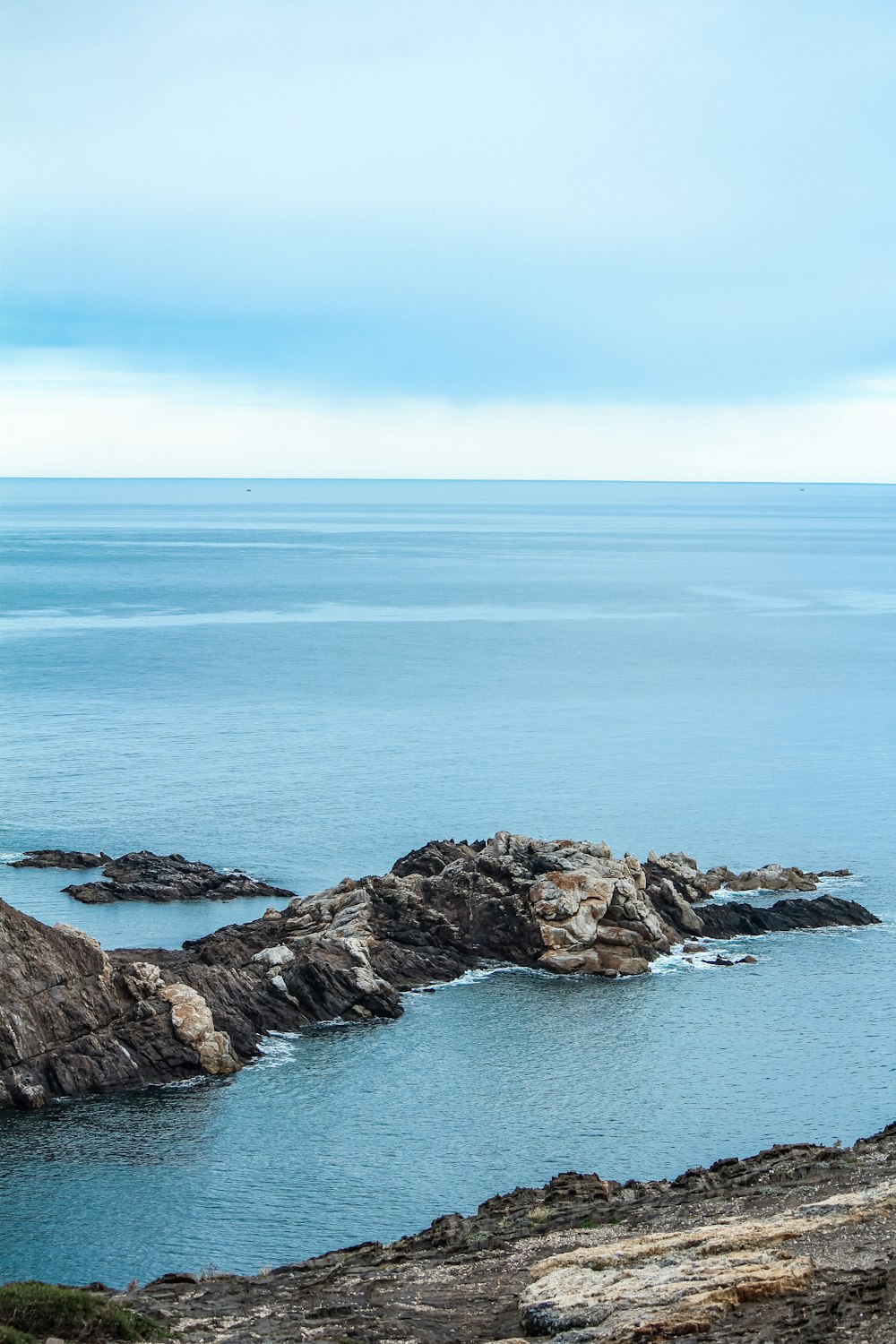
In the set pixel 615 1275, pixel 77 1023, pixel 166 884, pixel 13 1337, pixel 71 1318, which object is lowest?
pixel 166 884

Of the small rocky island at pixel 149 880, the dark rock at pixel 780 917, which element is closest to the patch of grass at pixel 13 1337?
the small rocky island at pixel 149 880

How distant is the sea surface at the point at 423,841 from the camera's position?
5134 cm

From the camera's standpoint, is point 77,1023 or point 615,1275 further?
point 77,1023

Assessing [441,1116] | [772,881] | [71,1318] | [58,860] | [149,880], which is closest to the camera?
[71,1318]

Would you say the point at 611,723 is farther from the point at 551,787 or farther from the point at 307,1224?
the point at 307,1224

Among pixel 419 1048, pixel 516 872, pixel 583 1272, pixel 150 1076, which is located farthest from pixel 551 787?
pixel 583 1272

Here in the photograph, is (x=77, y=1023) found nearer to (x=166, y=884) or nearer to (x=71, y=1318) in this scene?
(x=166, y=884)

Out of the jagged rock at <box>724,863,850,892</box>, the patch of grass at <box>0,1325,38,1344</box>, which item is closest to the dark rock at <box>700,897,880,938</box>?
the jagged rock at <box>724,863,850,892</box>

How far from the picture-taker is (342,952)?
227 feet

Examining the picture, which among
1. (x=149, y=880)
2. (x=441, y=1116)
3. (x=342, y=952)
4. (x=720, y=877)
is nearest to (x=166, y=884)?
(x=149, y=880)

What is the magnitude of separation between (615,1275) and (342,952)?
3550 centimetres

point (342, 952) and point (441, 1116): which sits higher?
point (342, 952)

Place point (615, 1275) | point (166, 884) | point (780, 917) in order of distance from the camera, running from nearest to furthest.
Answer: point (615, 1275) → point (780, 917) → point (166, 884)

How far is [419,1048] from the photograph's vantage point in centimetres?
6319
